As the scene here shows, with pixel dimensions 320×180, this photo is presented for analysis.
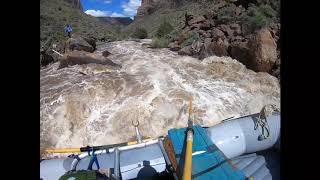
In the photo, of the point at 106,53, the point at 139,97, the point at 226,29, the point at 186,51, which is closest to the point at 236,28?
the point at 226,29

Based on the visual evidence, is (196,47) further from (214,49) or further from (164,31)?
(164,31)

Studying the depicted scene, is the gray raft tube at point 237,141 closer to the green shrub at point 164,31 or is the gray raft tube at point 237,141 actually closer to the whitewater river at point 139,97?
the whitewater river at point 139,97

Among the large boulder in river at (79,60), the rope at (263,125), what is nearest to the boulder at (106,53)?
the large boulder in river at (79,60)

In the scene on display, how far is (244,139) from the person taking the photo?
3.61 meters

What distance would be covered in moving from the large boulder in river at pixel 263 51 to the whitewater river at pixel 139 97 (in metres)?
0.25

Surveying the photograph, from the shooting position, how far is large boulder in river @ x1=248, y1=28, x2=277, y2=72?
26.9 ft

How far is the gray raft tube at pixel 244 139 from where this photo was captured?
3580mm

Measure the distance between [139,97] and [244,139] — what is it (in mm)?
3236

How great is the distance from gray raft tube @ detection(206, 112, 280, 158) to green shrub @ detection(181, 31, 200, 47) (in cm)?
731

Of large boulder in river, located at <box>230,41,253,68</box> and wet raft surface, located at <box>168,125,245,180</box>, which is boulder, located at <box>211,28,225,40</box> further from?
wet raft surface, located at <box>168,125,245,180</box>

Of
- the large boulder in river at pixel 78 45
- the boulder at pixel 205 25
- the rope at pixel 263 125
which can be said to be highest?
the boulder at pixel 205 25

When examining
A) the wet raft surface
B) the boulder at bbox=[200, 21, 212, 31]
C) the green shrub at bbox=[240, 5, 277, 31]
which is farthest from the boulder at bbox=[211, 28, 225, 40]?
the wet raft surface
